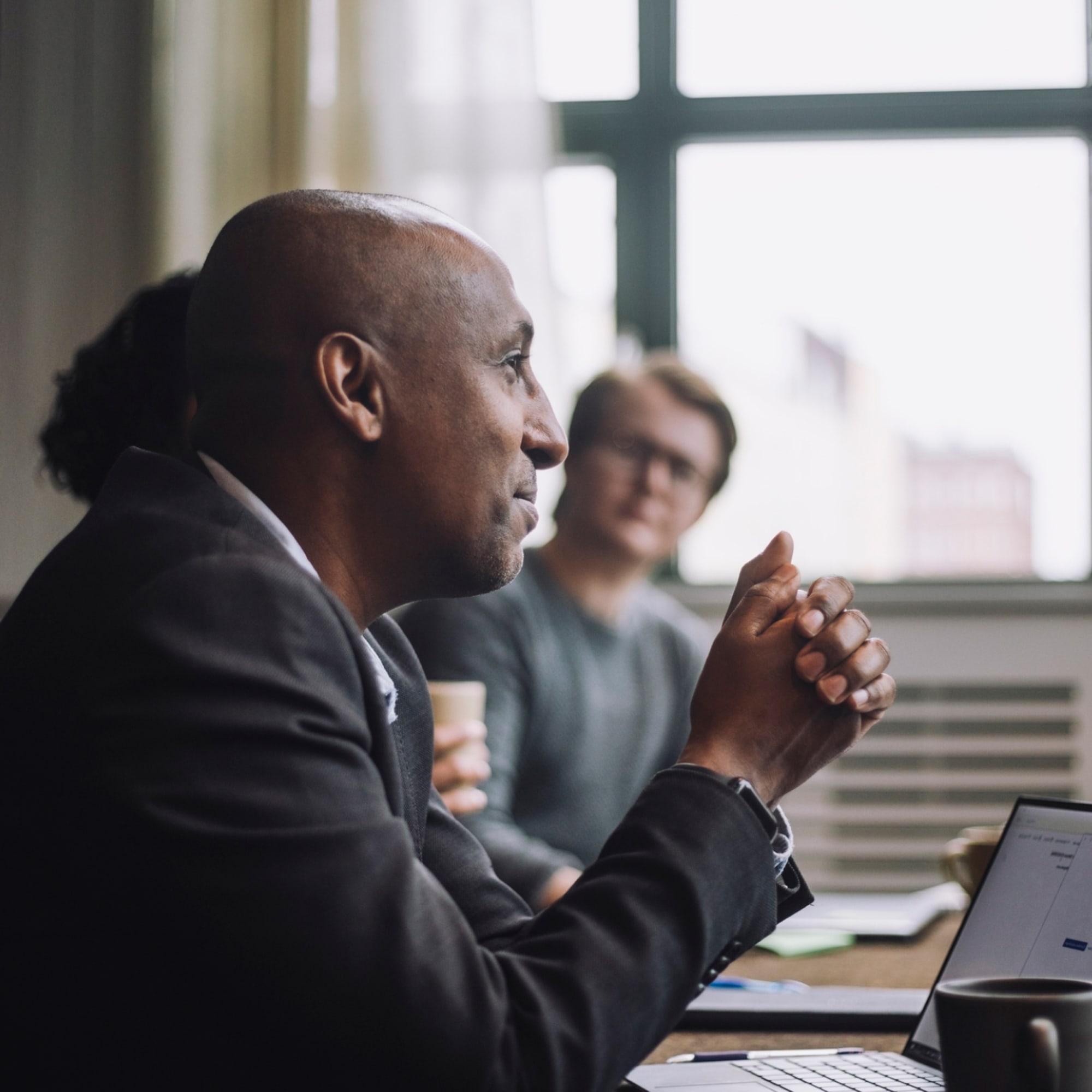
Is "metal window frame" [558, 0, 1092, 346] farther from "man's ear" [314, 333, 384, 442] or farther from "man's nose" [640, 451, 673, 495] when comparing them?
"man's ear" [314, 333, 384, 442]

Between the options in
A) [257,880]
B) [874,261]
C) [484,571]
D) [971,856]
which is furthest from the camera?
[874,261]

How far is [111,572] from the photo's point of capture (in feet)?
2.12

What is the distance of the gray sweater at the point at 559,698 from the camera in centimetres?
193

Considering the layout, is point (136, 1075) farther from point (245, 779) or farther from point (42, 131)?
point (42, 131)

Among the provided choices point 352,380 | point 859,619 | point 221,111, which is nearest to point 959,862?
point 859,619

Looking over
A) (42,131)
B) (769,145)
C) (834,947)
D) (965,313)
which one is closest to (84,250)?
(42,131)

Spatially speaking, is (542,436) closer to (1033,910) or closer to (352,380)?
(352,380)

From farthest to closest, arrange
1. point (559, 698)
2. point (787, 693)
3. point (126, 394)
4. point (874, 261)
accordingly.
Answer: point (874, 261), point (559, 698), point (126, 394), point (787, 693)

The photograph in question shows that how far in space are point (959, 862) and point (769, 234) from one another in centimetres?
216

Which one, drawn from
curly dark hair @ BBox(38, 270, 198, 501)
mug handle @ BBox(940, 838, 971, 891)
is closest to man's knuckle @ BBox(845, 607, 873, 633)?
mug handle @ BBox(940, 838, 971, 891)

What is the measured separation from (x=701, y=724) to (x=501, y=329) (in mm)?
278

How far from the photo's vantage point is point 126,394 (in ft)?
5.41

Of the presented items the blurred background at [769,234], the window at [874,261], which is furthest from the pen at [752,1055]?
the window at [874,261]

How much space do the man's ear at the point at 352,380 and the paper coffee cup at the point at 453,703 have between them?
0.52 metres
